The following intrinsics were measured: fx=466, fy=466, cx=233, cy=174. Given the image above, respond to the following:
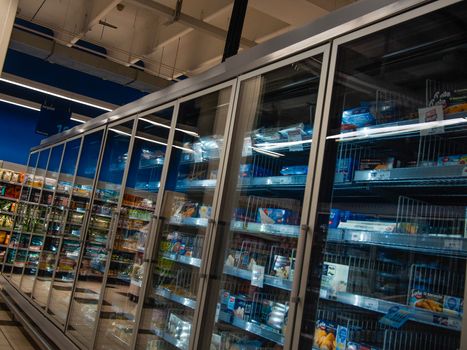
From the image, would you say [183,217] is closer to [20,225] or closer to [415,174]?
[415,174]

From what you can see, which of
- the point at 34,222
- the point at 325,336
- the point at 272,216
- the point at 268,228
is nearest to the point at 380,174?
the point at 268,228

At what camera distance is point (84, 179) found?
20.0ft

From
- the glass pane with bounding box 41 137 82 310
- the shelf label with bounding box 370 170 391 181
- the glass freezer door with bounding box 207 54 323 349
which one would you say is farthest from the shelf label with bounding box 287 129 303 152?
the glass pane with bounding box 41 137 82 310

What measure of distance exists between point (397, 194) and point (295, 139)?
76 centimetres

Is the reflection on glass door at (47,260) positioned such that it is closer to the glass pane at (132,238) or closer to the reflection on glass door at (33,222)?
the reflection on glass door at (33,222)

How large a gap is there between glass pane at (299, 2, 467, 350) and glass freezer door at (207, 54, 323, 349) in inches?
13.2

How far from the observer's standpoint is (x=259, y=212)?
3.16m

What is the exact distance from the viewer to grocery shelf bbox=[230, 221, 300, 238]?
2518 mm

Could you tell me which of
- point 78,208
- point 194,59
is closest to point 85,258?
point 78,208

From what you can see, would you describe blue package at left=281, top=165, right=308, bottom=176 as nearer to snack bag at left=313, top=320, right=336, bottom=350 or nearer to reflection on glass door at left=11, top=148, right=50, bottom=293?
snack bag at left=313, top=320, right=336, bottom=350

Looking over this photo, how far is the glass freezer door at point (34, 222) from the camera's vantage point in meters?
7.77

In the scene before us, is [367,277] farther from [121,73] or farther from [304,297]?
[121,73]

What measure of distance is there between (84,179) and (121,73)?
469 cm

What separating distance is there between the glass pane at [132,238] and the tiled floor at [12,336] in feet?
4.88
